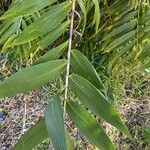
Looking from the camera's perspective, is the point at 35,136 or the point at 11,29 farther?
the point at 11,29

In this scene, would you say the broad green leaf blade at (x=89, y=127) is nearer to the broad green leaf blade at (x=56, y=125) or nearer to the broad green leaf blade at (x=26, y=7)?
the broad green leaf blade at (x=56, y=125)

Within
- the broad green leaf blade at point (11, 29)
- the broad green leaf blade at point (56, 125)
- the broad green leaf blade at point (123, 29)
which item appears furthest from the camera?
the broad green leaf blade at point (11, 29)

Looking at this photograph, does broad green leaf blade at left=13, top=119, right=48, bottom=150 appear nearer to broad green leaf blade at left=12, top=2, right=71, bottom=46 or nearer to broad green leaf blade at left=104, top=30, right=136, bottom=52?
broad green leaf blade at left=12, top=2, right=71, bottom=46

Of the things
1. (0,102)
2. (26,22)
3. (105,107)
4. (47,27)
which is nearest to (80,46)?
(26,22)

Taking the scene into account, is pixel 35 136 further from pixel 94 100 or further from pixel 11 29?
pixel 11 29

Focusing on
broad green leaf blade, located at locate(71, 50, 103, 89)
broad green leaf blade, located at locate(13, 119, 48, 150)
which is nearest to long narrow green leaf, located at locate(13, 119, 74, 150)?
broad green leaf blade, located at locate(13, 119, 48, 150)

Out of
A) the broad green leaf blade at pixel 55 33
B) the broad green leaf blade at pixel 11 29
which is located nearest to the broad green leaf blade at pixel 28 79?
the broad green leaf blade at pixel 55 33

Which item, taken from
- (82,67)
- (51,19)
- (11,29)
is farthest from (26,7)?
(11,29)
